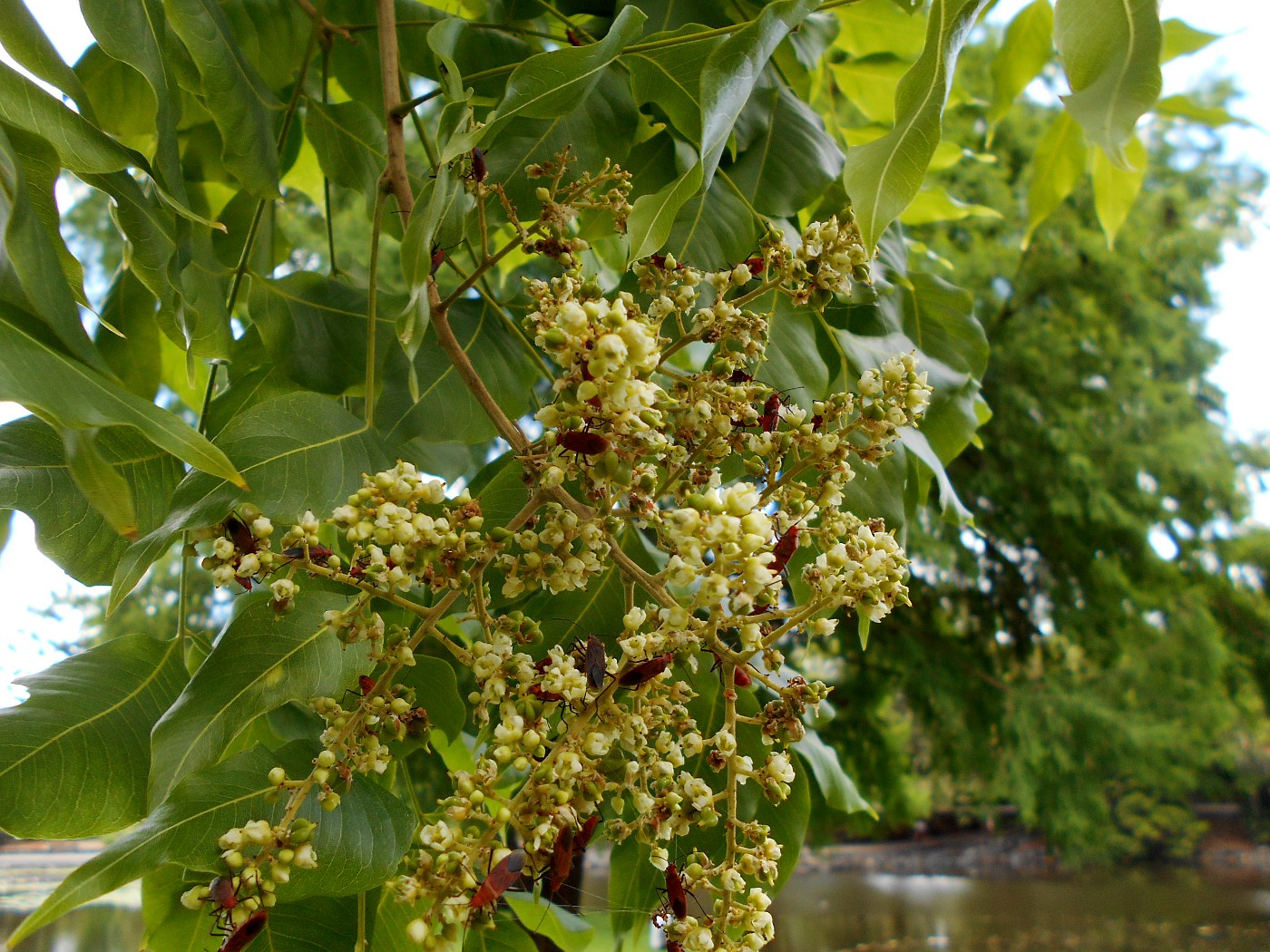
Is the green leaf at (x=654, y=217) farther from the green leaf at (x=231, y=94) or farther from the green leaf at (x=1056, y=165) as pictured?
the green leaf at (x=1056, y=165)

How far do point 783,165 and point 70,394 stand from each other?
57 cm

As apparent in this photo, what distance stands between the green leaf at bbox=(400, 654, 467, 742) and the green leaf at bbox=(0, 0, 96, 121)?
0.43 m

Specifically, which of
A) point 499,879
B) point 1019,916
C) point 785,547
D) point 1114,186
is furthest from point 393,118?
point 1019,916

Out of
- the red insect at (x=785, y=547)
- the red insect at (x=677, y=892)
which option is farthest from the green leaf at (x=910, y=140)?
the red insect at (x=677, y=892)

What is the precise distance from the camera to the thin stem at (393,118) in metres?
0.69

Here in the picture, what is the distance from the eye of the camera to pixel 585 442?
47cm

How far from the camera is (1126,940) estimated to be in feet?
22.8

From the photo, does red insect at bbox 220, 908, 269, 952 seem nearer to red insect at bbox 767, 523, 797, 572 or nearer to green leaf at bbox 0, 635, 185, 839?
green leaf at bbox 0, 635, 185, 839

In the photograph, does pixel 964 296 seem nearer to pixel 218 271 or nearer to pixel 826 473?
pixel 826 473

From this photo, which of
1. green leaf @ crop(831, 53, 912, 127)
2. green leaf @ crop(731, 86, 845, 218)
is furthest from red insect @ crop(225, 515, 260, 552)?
green leaf @ crop(831, 53, 912, 127)

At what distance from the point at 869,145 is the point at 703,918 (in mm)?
437

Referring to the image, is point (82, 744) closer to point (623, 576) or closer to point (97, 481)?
point (97, 481)

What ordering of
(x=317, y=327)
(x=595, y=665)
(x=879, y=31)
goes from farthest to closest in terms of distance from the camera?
(x=879, y=31)
(x=317, y=327)
(x=595, y=665)

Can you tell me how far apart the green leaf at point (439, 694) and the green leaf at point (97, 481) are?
0.75 feet
